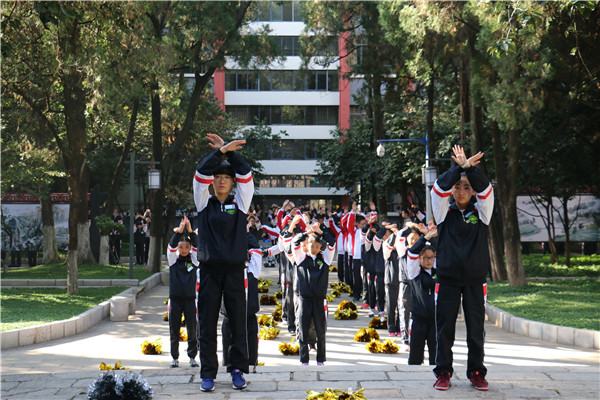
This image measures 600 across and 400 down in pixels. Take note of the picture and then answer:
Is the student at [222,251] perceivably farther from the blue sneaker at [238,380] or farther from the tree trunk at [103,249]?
the tree trunk at [103,249]


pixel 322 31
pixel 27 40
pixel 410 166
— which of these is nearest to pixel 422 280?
pixel 27 40

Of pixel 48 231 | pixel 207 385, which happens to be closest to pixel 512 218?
pixel 207 385

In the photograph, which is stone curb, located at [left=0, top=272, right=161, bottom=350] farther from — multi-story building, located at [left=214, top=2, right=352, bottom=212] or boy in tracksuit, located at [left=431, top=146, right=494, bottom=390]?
multi-story building, located at [left=214, top=2, right=352, bottom=212]

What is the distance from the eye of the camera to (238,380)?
581 cm

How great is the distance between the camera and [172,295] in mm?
9438

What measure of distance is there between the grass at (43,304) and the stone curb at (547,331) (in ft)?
27.9

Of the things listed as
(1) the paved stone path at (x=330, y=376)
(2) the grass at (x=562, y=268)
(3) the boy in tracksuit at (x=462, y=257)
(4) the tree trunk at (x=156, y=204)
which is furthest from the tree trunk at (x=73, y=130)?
(2) the grass at (x=562, y=268)

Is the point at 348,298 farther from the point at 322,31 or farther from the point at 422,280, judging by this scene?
the point at 322,31

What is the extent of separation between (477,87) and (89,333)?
35.1 ft

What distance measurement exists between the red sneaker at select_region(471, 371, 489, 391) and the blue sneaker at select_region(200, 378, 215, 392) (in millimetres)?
2241

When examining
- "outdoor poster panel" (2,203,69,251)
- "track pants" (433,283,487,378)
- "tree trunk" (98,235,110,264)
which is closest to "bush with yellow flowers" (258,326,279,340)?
"track pants" (433,283,487,378)

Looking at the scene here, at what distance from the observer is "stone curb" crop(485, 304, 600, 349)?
10617 millimetres

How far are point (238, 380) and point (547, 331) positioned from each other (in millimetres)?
7511

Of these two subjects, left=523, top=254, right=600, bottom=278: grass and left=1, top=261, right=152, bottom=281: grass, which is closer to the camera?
left=1, top=261, right=152, bottom=281: grass
